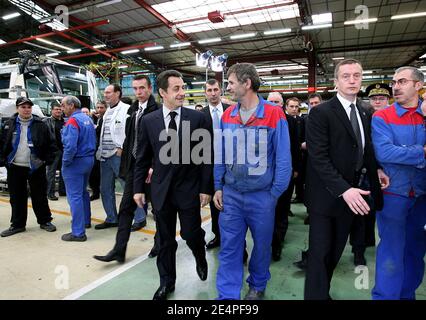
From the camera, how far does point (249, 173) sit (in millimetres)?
2035

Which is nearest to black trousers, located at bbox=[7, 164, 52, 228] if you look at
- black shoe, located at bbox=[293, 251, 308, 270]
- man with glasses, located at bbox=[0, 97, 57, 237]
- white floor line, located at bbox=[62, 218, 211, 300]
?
man with glasses, located at bbox=[0, 97, 57, 237]

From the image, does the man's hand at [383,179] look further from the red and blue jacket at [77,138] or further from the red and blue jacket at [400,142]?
the red and blue jacket at [77,138]

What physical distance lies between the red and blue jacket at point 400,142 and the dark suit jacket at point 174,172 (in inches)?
46.4

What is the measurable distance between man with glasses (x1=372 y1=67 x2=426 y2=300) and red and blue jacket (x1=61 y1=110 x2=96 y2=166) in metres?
3.11

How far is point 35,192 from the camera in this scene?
392 centimetres

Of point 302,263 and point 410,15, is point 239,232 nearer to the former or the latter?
point 302,263

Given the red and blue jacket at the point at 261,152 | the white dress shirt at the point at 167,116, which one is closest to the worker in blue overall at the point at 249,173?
the red and blue jacket at the point at 261,152

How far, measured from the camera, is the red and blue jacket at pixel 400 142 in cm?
186

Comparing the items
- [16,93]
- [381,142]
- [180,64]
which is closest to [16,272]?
[381,142]

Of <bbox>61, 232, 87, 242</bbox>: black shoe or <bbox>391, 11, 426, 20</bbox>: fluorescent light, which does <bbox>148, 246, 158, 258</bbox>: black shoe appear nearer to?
<bbox>61, 232, 87, 242</bbox>: black shoe

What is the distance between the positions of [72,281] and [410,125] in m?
2.88
